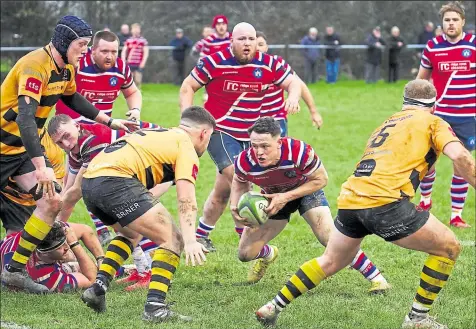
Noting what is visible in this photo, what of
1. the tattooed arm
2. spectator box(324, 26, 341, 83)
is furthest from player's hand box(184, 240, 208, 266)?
spectator box(324, 26, 341, 83)

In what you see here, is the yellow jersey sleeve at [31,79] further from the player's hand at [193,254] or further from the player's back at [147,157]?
the player's hand at [193,254]

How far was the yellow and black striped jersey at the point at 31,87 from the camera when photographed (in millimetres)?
6859

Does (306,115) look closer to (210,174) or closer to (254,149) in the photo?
(210,174)

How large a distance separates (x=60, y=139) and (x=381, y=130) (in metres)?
2.66

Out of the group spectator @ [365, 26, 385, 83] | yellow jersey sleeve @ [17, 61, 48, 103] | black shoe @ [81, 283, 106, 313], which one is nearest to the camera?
black shoe @ [81, 283, 106, 313]

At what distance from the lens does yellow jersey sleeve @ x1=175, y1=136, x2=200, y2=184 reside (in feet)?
19.7

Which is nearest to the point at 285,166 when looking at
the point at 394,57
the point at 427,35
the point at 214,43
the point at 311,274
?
the point at 311,274

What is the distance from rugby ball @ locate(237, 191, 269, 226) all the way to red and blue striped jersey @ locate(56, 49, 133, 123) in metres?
3.00

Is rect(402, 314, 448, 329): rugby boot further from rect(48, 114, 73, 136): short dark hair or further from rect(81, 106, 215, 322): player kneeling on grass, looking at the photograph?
rect(48, 114, 73, 136): short dark hair

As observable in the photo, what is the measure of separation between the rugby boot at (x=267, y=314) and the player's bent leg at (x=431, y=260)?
880mm

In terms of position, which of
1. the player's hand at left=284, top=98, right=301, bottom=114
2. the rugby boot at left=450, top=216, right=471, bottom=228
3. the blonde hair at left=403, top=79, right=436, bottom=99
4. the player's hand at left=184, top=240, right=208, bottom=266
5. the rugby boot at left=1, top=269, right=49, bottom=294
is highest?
the blonde hair at left=403, top=79, right=436, bottom=99

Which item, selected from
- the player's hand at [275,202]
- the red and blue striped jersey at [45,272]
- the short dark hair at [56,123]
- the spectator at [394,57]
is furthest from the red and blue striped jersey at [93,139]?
the spectator at [394,57]

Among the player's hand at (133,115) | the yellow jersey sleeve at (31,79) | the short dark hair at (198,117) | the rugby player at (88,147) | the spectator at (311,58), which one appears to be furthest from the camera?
the spectator at (311,58)

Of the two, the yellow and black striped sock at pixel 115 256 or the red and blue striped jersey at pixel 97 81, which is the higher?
the red and blue striped jersey at pixel 97 81
